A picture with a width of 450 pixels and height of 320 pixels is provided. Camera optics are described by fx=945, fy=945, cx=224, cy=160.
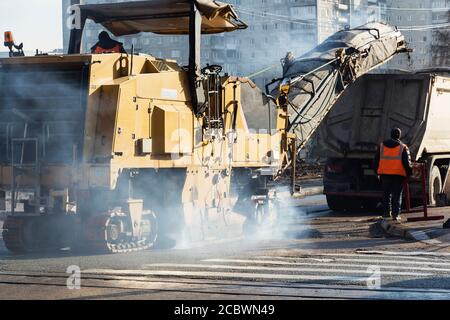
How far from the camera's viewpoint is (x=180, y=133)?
1398cm

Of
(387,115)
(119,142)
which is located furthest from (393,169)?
(119,142)

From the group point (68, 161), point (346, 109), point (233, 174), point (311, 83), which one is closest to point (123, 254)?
point (68, 161)

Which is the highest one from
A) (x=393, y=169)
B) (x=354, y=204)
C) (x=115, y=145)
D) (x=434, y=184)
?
(x=115, y=145)

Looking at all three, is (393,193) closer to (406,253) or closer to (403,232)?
(403,232)

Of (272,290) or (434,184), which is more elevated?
(434,184)

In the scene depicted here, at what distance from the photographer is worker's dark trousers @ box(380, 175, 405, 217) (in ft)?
55.7

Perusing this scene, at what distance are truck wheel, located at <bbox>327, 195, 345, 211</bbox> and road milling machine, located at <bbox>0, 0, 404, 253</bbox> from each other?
616cm

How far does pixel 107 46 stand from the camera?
14641 mm

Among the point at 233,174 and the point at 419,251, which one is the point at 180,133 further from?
the point at 419,251

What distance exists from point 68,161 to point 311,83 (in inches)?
280

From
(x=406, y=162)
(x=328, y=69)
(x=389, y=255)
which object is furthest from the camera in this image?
(x=328, y=69)

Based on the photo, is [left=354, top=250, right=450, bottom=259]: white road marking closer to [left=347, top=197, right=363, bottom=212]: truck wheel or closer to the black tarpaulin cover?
the black tarpaulin cover

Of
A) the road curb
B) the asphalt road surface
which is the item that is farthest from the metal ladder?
the road curb

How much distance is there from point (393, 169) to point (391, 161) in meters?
0.16
